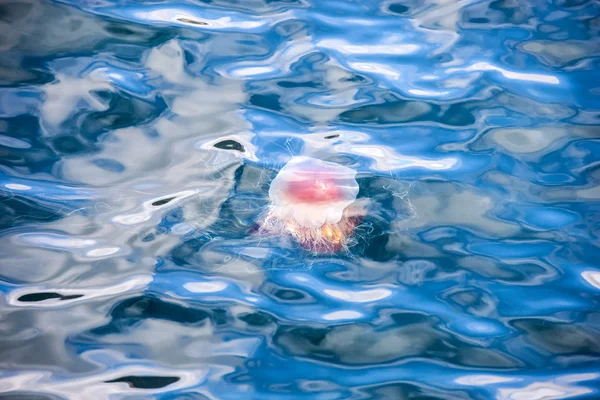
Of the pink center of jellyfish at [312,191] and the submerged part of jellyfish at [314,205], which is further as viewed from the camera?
the pink center of jellyfish at [312,191]

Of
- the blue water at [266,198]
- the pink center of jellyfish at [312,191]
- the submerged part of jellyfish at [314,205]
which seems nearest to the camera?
the blue water at [266,198]

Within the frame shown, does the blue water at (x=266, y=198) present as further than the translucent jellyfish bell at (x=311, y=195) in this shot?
No

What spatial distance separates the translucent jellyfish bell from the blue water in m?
0.09

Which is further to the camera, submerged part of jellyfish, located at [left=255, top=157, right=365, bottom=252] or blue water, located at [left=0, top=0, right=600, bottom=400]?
submerged part of jellyfish, located at [left=255, top=157, right=365, bottom=252]

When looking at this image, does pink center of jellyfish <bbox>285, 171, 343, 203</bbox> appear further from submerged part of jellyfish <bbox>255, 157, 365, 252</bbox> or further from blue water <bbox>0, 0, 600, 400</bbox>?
blue water <bbox>0, 0, 600, 400</bbox>

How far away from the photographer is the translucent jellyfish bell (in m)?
3.20

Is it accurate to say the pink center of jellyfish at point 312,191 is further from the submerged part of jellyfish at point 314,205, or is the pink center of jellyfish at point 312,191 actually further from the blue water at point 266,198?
the blue water at point 266,198

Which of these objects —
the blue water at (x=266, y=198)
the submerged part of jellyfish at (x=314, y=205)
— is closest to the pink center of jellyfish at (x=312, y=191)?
the submerged part of jellyfish at (x=314, y=205)

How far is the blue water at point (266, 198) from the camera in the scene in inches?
104

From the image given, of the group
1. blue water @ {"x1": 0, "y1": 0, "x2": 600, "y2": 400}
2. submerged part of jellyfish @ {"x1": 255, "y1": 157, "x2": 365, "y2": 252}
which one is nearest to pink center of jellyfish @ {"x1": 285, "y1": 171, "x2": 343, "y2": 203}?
submerged part of jellyfish @ {"x1": 255, "y1": 157, "x2": 365, "y2": 252}

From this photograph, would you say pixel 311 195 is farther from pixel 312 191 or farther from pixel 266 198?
pixel 266 198

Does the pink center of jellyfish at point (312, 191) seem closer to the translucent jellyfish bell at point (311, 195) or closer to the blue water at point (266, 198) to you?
the translucent jellyfish bell at point (311, 195)

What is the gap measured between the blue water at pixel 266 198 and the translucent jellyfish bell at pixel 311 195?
0.09 m

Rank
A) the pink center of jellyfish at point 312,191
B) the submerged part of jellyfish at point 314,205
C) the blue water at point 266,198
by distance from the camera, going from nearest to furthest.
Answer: the blue water at point 266,198 → the submerged part of jellyfish at point 314,205 → the pink center of jellyfish at point 312,191
